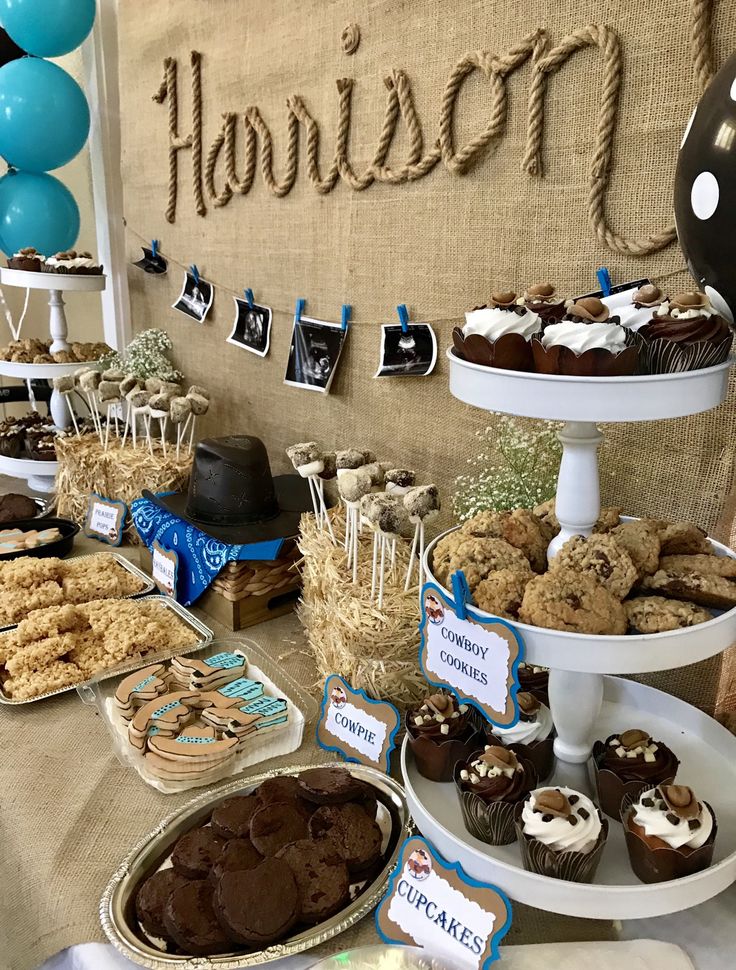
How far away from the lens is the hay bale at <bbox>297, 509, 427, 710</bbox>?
126cm

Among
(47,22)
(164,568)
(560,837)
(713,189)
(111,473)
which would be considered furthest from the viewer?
(47,22)

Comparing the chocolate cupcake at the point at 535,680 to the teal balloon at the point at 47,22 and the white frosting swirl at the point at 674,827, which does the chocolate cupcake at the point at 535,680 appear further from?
the teal balloon at the point at 47,22

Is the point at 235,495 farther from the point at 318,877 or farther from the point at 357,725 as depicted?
the point at 318,877

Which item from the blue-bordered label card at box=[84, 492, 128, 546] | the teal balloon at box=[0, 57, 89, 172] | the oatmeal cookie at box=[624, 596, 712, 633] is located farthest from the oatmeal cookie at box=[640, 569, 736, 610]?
the teal balloon at box=[0, 57, 89, 172]

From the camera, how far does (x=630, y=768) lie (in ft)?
3.02

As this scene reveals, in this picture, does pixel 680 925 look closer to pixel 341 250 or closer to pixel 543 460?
pixel 543 460

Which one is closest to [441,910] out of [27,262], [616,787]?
[616,787]

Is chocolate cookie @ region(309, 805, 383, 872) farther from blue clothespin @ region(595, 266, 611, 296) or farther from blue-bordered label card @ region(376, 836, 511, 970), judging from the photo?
blue clothespin @ region(595, 266, 611, 296)

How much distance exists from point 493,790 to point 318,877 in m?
0.25

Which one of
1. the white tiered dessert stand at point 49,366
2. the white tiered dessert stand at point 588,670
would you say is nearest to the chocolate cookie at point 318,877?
the white tiered dessert stand at point 588,670

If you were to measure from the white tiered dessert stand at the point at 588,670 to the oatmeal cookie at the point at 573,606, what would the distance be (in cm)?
2

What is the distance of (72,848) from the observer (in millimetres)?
1067

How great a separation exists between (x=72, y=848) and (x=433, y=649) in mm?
631

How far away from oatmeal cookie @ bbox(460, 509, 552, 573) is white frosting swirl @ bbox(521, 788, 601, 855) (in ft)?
0.93
